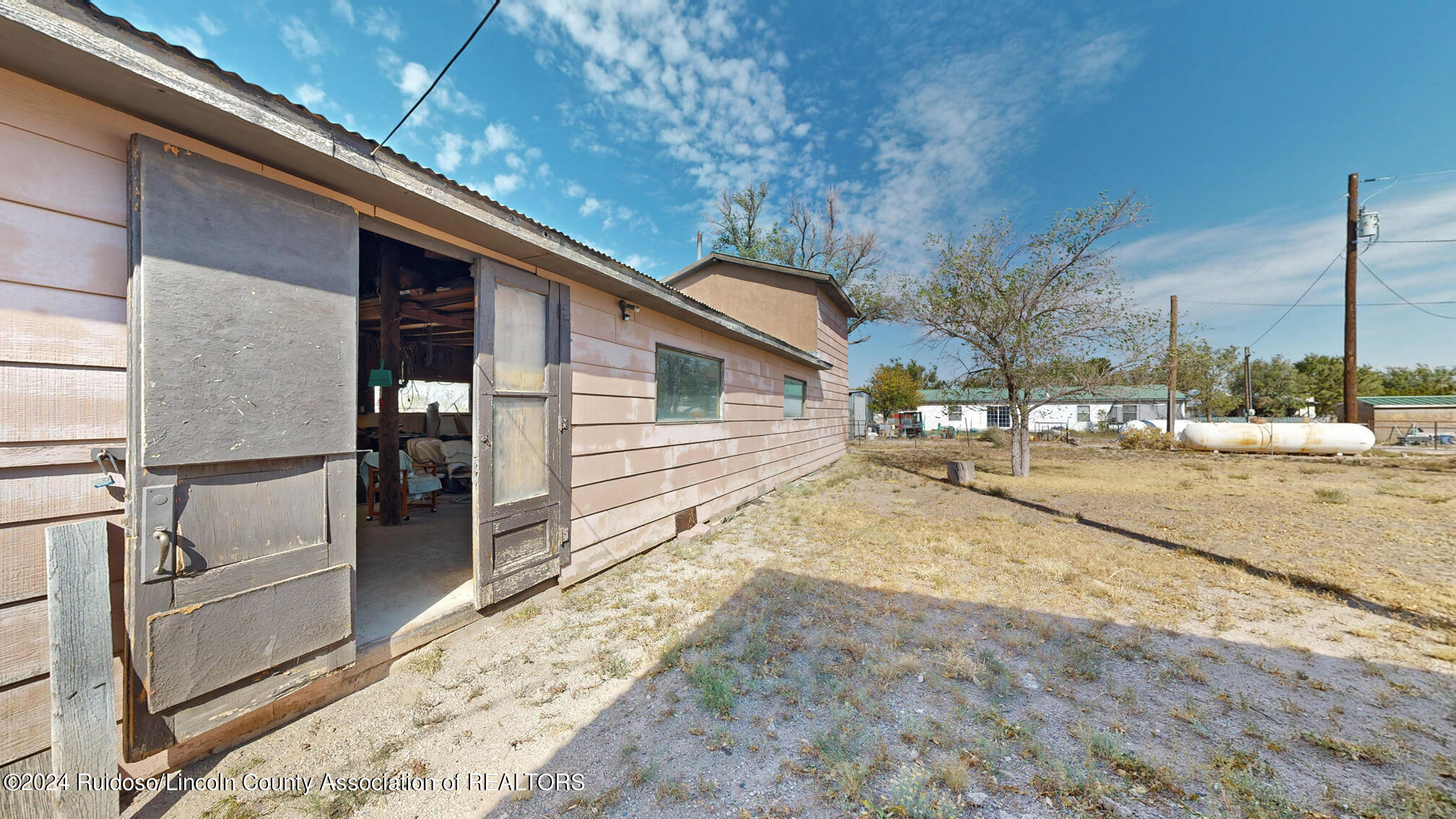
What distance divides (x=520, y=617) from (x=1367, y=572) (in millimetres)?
7060

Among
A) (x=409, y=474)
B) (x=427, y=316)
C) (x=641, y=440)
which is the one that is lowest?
(x=409, y=474)

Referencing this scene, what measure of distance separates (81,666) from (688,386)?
433cm

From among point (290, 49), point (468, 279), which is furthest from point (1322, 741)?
point (290, 49)

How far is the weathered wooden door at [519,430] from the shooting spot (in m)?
2.91

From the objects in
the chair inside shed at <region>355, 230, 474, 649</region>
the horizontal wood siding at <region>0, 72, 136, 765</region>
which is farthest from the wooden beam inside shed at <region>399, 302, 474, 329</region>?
the horizontal wood siding at <region>0, 72, 136, 765</region>

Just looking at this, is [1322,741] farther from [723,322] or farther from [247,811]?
[723,322]

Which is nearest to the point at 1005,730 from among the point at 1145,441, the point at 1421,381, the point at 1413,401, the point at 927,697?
the point at 927,697

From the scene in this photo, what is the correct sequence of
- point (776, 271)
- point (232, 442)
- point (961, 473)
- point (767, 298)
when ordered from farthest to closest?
point (767, 298) < point (776, 271) < point (961, 473) < point (232, 442)

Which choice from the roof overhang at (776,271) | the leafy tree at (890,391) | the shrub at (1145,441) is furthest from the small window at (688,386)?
the leafy tree at (890,391)

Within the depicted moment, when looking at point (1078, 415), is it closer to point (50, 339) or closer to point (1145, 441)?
point (1145, 441)

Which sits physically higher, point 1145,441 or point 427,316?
point 427,316

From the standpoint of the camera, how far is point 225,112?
5.51 ft

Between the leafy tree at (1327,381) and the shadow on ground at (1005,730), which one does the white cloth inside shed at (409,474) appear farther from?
the leafy tree at (1327,381)

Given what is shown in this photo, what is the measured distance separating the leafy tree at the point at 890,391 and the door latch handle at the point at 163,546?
93.2 ft
